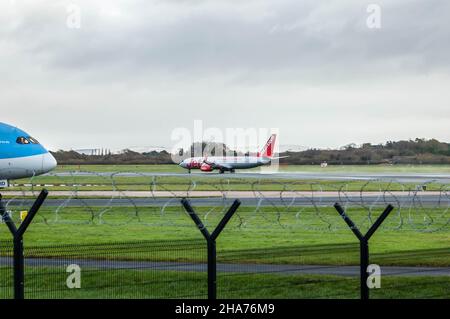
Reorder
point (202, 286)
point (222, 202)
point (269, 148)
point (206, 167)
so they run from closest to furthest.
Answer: point (202, 286) → point (222, 202) → point (206, 167) → point (269, 148)

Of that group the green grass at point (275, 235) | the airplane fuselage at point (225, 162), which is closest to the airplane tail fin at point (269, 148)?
the airplane fuselage at point (225, 162)

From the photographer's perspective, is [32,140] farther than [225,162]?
No

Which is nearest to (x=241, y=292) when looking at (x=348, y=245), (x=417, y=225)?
(x=348, y=245)

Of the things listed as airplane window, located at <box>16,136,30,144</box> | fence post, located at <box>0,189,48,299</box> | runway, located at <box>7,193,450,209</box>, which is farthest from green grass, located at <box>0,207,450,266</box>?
fence post, located at <box>0,189,48,299</box>

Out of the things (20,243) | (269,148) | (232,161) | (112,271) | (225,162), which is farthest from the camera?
(269,148)

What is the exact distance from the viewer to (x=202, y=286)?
16.2 m

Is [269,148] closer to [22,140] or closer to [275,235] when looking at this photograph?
[22,140]

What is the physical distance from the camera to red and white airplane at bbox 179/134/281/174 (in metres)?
105

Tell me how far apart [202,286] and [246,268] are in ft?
7.39

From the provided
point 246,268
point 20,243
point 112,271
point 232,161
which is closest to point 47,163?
point 112,271

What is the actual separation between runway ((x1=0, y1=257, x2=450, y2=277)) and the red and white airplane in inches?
3305

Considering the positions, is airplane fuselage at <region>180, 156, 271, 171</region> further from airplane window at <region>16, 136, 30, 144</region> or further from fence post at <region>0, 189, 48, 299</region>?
fence post at <region>0, 189, 48, 299</region>

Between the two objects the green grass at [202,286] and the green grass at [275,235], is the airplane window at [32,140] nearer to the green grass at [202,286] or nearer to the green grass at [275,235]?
the green grass at [275,235]
